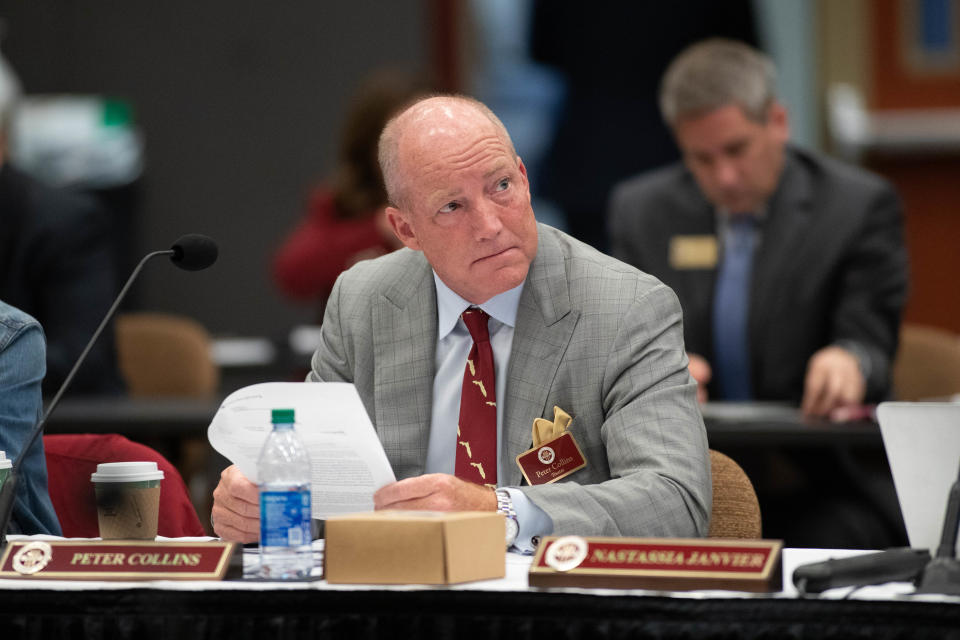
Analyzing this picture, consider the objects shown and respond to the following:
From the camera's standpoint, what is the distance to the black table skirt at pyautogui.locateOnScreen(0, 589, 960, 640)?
5.06 ft

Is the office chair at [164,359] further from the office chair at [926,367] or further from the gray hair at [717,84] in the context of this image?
the office chair at [926,367]

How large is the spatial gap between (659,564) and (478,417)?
2.41 ft

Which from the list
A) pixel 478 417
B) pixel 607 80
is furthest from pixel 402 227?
pixel 607 80

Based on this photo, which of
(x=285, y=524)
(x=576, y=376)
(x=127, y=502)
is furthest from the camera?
(x=576, y=376)

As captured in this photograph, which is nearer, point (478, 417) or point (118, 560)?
point (118, 560)

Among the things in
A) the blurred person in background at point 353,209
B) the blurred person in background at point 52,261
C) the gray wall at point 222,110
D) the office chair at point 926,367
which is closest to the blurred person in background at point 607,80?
the gray wall at point 222,110

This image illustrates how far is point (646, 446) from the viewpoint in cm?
216

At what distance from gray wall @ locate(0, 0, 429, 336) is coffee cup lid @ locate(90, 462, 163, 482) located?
5629 millimetres

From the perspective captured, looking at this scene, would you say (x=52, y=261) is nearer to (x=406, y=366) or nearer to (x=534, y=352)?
(x=406, y=366)

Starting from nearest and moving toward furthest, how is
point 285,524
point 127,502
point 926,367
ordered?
point 285,524 → point 127,502 → point 926,367

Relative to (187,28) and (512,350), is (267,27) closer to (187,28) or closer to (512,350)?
(187,28)

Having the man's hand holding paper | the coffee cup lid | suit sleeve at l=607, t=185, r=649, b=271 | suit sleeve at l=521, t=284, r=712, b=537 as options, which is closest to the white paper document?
the man's hand holding paper

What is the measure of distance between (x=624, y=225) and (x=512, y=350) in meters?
2.04

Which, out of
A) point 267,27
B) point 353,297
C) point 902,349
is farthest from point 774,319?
point 267,27
